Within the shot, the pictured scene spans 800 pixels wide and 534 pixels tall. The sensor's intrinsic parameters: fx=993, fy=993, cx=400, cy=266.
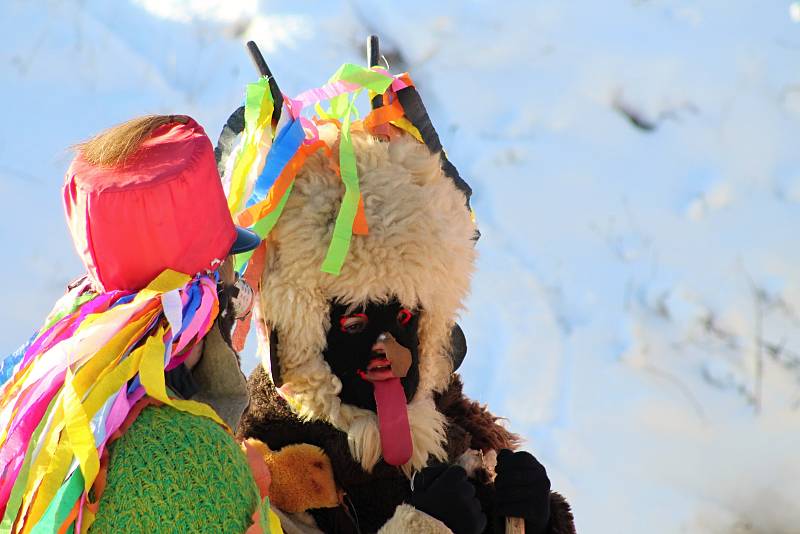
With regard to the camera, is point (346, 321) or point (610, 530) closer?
point (346, 321)

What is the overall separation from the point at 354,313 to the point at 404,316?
10 centimetres

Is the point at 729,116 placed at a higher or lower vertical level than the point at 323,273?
lower

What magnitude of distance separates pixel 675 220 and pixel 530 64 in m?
0.80

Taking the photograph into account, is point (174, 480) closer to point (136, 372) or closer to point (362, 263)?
point (136, 372)

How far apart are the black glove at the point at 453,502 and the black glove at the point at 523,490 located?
7cm

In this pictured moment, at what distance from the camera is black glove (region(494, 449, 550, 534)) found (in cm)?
168

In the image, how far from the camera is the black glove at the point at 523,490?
1682mm

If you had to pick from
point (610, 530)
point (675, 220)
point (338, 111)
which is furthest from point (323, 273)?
point (675, 220)

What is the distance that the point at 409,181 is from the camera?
5.76 feet

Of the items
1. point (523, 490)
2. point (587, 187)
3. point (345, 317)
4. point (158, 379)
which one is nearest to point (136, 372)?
point (158, 379)

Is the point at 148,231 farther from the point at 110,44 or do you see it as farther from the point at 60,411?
the point at 110,44

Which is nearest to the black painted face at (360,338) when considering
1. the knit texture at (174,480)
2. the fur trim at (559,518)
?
the fur trim at (559,518)

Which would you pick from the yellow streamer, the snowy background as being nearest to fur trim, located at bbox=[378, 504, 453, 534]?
the yellow streamer

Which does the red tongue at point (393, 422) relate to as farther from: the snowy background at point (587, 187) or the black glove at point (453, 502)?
the snowy background at point (587, 187)
